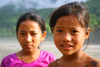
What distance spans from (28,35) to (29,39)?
0.23 feet

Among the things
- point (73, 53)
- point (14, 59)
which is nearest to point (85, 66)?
point (73, 53)

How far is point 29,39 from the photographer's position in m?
2.38

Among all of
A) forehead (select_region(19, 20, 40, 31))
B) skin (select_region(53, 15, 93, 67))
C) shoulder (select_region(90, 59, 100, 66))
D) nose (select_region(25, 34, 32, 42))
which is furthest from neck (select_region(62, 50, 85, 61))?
forehead (select_region(19, 20, 40, 31))

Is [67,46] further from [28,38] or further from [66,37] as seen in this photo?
[28,38]

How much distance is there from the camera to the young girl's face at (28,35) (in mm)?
2410

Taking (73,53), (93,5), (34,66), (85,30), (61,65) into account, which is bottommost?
(34,66)

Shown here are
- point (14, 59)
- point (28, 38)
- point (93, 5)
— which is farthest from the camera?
point (93, 5)

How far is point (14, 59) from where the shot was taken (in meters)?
2.54

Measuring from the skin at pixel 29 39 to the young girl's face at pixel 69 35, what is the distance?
A: 0.96m

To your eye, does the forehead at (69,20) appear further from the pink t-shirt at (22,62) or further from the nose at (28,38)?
the pink t-shirt at (22,62)

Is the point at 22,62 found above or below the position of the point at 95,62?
below

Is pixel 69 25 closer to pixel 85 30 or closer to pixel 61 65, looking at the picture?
pixel 85 30

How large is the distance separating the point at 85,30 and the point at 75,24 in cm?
16

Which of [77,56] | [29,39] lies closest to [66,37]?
[77,56]
